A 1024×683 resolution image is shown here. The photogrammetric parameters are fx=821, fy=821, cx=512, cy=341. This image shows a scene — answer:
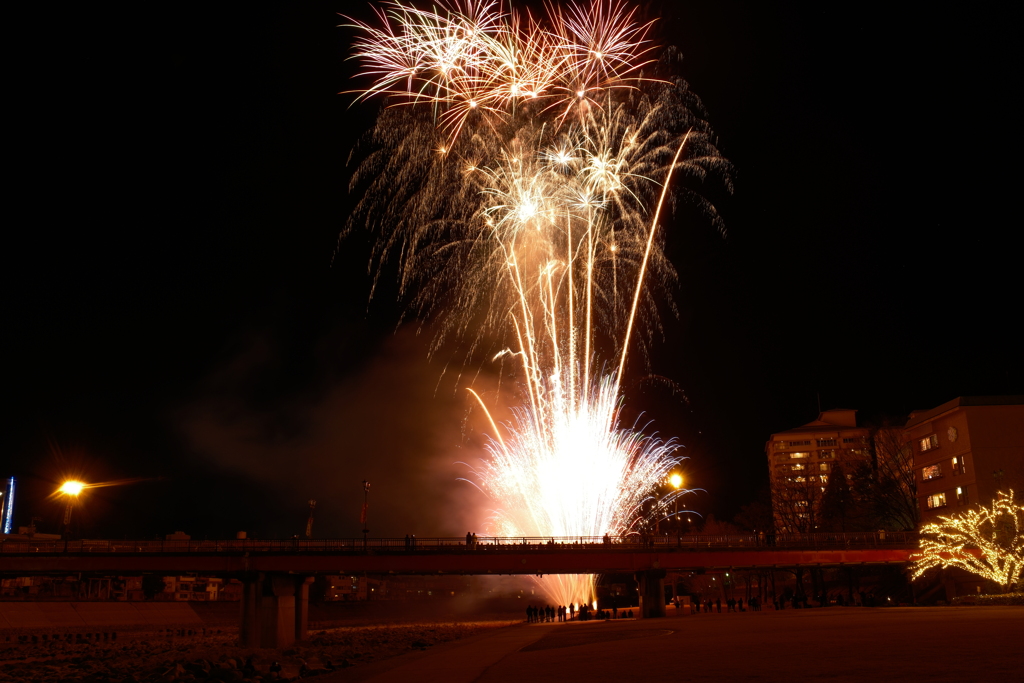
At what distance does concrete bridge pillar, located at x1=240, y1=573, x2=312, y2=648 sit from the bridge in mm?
71

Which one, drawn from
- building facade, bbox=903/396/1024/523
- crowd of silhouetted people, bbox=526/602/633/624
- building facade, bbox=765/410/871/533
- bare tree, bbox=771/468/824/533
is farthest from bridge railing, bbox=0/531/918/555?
building facade, bbox=765/410/871/533

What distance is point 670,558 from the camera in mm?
60062

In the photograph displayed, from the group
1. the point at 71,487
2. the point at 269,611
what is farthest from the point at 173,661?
the point at 71,487

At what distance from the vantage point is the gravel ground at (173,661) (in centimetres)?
3234

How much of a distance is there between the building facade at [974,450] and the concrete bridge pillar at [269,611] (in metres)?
56.0

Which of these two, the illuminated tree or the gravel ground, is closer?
the gravel ground

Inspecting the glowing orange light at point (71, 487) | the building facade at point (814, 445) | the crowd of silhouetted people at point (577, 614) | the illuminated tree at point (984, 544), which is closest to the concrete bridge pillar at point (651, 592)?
the crowd of silhouetted people at point (577, 614)

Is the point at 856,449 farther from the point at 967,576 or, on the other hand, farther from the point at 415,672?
the point at 415,672

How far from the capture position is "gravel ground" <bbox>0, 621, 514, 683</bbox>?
32344 millimetres

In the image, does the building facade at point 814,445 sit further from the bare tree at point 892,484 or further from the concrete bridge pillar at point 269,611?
the concrete bridge pillar at point 269,611

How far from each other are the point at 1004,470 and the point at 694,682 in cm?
6761

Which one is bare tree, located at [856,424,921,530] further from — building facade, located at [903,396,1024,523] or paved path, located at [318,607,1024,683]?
paved path, located at [318,607,1024,683]

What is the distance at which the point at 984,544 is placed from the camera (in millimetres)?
54312

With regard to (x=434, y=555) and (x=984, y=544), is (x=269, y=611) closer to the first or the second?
(x=434, y=555)
